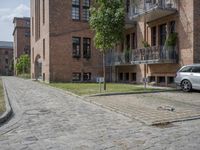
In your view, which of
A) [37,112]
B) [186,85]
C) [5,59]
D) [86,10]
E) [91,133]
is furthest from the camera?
[5,59]

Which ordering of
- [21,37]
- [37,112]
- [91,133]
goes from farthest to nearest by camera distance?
1. [21,37]
2. [37,112]
3. [91,133]

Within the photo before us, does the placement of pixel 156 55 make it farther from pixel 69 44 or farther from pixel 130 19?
pixel 69 44

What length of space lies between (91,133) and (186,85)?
12.3m

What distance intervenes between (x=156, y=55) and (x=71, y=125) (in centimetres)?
1592

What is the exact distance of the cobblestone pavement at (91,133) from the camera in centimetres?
719

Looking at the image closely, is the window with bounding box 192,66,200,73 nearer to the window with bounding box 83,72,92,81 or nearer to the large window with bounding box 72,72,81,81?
the large window with bounding box 72,72,81,81

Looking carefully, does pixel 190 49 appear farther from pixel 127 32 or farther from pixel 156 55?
pixel 127 32

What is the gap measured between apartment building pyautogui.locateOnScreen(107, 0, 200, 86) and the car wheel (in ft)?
8.95

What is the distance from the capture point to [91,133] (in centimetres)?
851

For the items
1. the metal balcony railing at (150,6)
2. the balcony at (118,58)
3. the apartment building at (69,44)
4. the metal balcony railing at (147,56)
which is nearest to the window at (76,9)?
the apartment building at (69,44)

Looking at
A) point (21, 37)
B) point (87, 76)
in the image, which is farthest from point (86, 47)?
point (21, 37)

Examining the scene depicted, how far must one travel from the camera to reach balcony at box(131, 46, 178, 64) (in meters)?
23.4

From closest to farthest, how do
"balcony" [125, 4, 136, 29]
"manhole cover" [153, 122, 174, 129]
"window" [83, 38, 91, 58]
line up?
"manhole cover" [153, 122, 174, 129], "balcony" [125, 4, 136, 29], "window" [83, 38, 91, 58]

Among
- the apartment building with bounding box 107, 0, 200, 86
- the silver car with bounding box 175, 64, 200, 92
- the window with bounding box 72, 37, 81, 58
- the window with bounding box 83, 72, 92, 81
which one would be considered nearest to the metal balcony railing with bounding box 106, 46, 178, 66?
the apartment building with bounding box 107, 0, 200, 86
